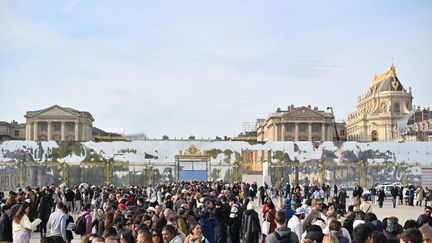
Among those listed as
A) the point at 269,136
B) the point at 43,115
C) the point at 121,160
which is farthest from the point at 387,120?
the point at 121,160

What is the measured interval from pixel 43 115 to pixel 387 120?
214ft

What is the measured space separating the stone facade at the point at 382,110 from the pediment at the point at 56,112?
Result: 56626mm

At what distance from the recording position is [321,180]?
53.0 metres

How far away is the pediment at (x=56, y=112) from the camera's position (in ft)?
403

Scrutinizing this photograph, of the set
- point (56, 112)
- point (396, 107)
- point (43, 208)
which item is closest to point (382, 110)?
point (396, 107)

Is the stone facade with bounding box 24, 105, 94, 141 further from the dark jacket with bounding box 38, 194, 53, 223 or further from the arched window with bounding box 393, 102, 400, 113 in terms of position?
the dark jacket with bounding box 38, 194, 53, 223

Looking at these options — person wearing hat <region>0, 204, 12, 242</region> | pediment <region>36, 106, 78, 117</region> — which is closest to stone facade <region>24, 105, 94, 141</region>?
pediment <region>36, 106, 78, 117</region>

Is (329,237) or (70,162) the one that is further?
(70,162)

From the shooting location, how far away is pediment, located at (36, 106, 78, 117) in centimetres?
12288

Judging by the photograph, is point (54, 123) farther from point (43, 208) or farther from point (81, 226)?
point (81, 226)

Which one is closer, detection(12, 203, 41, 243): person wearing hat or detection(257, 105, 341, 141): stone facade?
detection(12, 203, 41, 243): person wearing hat

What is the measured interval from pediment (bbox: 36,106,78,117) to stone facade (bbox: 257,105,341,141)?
3763 centimetres

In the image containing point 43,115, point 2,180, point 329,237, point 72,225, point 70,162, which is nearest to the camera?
point 329,237

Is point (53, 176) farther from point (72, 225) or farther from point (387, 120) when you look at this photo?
point (387, 120)
